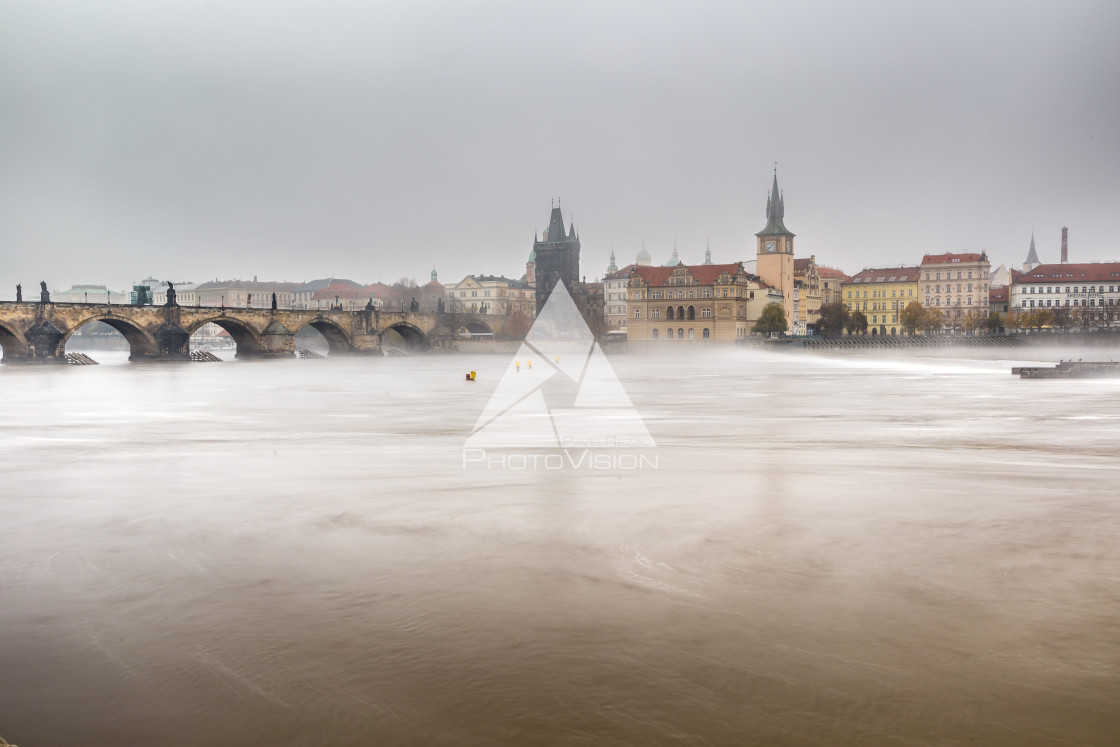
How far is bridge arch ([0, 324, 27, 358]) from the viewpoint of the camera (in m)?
57.9

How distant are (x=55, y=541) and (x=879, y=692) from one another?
7.82 m

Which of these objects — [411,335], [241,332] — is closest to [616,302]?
[411,335]

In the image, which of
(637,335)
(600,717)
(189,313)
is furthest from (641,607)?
(637,335)

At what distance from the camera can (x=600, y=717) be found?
482 centimetres

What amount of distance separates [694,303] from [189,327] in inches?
2495

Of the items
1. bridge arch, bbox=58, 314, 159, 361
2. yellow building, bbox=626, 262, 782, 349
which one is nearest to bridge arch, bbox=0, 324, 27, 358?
bridge arch, bbox=58, 314, 159, 361

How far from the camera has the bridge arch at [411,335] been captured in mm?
90688

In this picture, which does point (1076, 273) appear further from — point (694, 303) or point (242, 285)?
point (242, 285)

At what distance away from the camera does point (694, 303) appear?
11181 centimetres

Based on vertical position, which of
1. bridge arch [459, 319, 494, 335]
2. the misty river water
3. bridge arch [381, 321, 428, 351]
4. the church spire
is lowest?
the misty river water

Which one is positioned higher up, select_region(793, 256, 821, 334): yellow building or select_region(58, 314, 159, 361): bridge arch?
select_region(793, 256, 821, 334): yellow building

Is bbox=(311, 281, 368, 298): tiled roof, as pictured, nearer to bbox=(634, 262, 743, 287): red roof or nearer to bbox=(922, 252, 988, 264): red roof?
bbox=(634, 262, 743, 287): red roof

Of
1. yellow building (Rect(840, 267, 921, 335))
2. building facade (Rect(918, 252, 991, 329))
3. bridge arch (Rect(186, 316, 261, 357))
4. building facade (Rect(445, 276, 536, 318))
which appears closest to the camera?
bridge arch (Rect(186, 316, 261, 357))

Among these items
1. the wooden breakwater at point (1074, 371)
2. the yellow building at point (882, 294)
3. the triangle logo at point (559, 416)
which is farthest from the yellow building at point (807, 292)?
the wooden breakwater at point (1074, 371)
